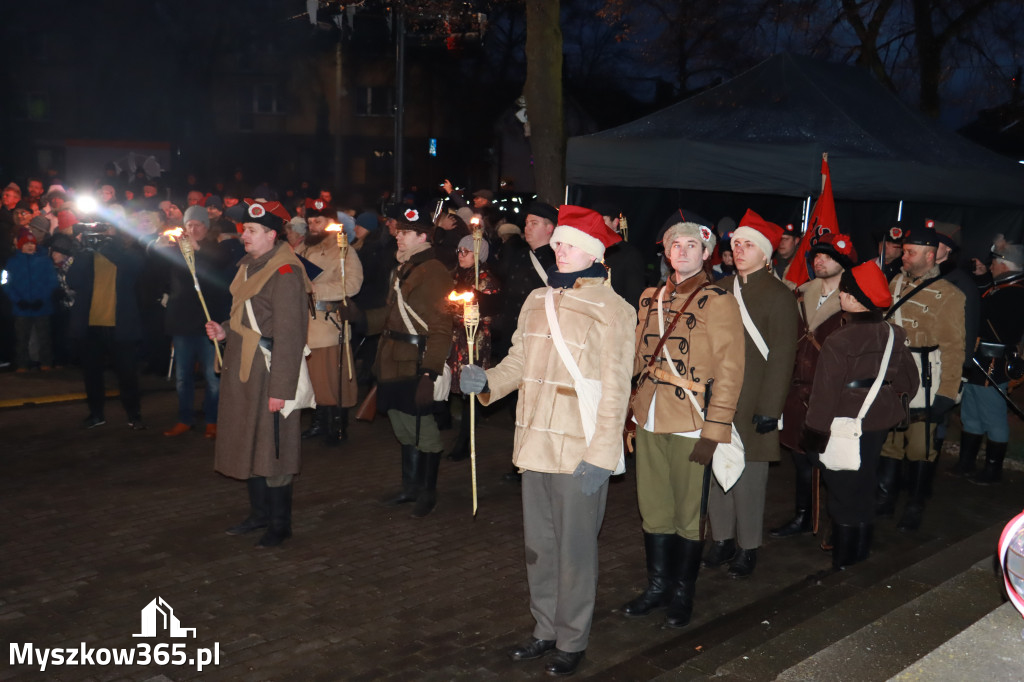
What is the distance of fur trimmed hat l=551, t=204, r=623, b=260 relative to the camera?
4.63m

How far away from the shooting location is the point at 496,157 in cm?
5112

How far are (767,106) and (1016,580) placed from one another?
803cm

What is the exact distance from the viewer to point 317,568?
612cm

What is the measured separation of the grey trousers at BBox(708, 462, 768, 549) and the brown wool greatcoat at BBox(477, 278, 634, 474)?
168cm

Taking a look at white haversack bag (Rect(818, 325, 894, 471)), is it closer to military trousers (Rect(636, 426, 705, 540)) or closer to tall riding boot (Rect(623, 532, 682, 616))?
military trousers (Rect(636, 426, 705, 540))

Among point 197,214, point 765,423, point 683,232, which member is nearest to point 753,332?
point 765,423

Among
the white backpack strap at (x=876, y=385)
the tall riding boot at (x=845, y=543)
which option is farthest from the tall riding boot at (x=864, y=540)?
the white backpack strap at (x=876, y=385)

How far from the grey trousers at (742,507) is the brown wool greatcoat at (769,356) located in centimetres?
30

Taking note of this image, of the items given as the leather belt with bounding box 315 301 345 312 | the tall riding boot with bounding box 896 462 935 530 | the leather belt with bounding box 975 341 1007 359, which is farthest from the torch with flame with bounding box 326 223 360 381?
the leather belt with bounding box 975 341 1007 359

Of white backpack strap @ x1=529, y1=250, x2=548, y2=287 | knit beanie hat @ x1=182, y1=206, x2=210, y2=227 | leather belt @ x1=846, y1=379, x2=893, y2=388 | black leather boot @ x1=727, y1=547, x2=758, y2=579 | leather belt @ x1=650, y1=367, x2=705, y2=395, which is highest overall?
knit beanie hat @ x1=182, y1=206, x2=210, y2=227

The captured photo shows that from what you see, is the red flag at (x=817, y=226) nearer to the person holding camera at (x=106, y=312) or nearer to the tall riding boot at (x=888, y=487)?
the tall riding boot at (x=888, y=487)

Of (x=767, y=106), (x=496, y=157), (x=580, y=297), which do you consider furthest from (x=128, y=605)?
(x=496, y=157)

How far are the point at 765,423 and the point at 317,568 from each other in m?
2.80

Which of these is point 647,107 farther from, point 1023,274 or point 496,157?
point 1023,274
